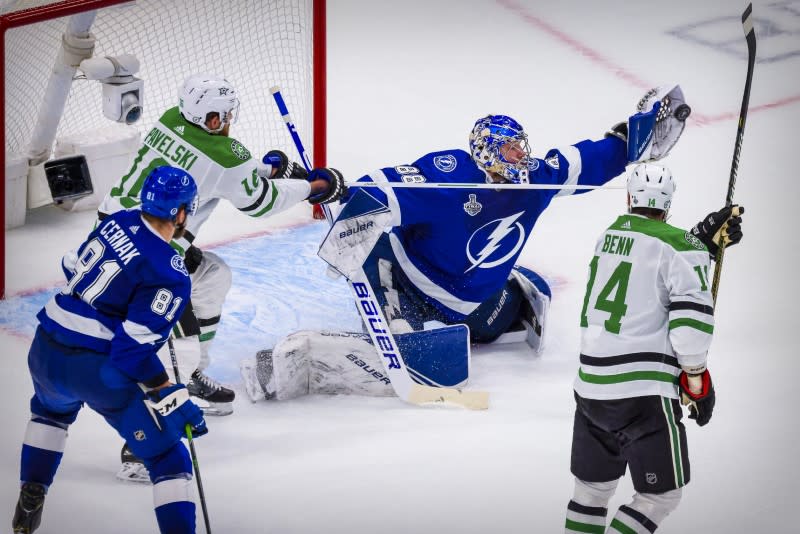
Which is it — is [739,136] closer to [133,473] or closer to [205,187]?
[205,187]

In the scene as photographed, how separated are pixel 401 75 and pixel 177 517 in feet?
13.4

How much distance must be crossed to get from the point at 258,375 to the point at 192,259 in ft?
1.47

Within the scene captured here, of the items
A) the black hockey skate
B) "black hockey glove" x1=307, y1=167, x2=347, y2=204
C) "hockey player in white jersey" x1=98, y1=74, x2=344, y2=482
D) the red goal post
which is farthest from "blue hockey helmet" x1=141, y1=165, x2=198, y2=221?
the red goal post

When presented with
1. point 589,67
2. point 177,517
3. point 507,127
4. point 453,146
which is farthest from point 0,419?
point 589,67

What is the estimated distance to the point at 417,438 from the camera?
4.14 meters

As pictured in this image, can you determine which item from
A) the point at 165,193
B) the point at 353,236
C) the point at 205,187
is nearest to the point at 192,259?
the point at 205,187

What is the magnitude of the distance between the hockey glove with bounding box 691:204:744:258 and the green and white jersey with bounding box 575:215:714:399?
241 mm

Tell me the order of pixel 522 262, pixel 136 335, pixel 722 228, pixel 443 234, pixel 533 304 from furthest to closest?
pixel 522 262, pixel 533 304, pixel 443 234, pixel 722 228, pixel 136 335

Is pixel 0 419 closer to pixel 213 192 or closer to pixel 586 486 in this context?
pixel 213 192

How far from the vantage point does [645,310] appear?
3.28 metres

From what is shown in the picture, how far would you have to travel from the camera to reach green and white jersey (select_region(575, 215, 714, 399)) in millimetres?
3207

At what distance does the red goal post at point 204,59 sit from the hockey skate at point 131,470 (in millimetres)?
2083

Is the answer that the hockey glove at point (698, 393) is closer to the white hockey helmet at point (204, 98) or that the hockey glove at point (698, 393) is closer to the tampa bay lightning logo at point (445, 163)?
the tampa bay lightning logo at point (445, 163)

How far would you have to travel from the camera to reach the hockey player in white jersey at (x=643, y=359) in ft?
10.6
